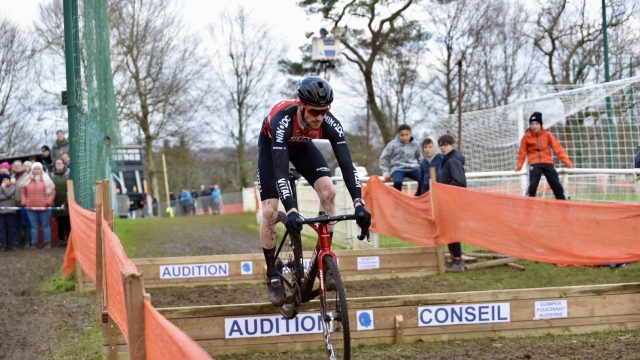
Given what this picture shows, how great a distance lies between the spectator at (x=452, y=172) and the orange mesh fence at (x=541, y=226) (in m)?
0.32

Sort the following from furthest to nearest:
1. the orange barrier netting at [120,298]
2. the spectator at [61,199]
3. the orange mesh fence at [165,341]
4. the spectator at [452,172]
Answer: the spectator at [61,199] < the spectator at [452,172] < the orange barrier netting at [120,298] < the orange mesh fence at [165,341]

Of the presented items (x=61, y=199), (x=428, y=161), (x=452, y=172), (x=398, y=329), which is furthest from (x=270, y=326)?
(x=61, y=199)

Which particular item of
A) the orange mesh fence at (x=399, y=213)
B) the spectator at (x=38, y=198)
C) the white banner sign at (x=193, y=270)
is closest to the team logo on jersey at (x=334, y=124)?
A: the white banner sign at (x=193, y=270)

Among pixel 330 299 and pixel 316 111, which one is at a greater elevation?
pixel 316 111

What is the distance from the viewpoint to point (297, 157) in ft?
20.4

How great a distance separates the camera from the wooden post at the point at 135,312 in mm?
3463

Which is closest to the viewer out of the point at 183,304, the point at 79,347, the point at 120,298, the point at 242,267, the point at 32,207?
the point at 120,298

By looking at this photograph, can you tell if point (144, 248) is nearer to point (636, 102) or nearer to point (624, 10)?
point (636, 102)

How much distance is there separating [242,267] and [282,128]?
4.63 m

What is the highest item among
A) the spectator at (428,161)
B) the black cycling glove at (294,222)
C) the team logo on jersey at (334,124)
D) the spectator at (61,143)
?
the spectator at (61,143)

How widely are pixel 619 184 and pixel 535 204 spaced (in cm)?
236

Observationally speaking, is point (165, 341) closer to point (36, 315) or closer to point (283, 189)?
point (283, 189)

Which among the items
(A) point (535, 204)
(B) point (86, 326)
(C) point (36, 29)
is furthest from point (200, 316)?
(C) point (36, 29)

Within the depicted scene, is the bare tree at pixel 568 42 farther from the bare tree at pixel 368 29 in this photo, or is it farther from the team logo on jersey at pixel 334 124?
the team logo on jersey at pixel 334 124
